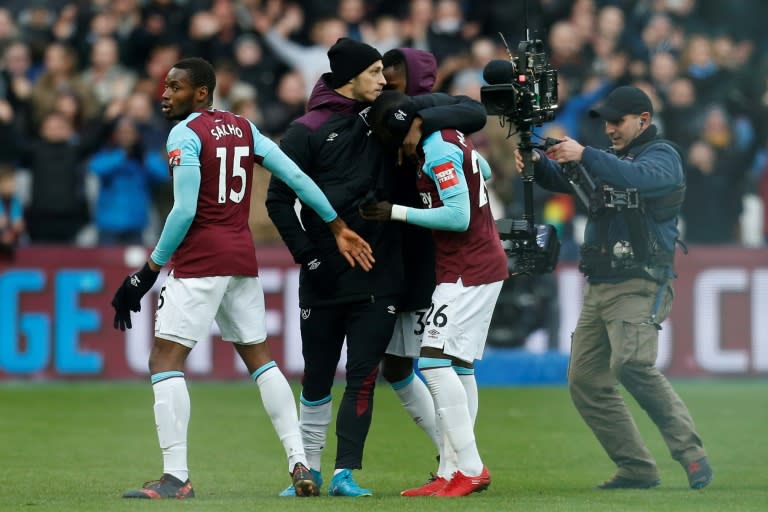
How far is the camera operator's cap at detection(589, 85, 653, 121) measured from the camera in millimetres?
10125

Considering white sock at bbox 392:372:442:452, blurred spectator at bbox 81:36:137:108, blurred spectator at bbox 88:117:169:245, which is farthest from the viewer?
blurred spectator at bbox 81:36:137:108

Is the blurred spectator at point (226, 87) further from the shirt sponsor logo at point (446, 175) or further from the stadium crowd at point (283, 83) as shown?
the shirt sponsor logo at point (446, 175)

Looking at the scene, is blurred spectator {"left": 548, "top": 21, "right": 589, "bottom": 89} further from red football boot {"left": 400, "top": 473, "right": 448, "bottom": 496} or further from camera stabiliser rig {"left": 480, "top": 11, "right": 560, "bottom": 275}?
red football boot {"left": 400, "top": 473, "right": 448, "bottom": 496}

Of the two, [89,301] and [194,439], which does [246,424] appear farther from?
[89,301]

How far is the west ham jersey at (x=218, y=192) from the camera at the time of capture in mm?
8977

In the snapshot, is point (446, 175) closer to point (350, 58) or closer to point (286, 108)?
point (350, 58)

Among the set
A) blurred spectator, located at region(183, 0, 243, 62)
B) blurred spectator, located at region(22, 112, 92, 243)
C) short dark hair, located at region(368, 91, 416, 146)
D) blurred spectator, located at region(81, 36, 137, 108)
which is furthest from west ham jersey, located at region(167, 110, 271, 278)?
blurred spectator, located at region(183, 0, 243, 62)

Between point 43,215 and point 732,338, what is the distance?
7180mm

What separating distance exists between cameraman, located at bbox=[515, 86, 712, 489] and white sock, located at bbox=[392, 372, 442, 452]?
38.3 inches

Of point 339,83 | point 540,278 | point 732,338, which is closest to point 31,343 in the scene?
point 540,278

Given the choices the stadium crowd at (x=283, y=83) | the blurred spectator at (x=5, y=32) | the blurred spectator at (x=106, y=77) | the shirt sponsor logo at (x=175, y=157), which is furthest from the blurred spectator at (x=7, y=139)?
the shirt sponsor logo at (x=175, y=157)

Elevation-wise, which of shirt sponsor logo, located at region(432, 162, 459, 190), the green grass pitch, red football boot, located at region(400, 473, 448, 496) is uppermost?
shirt sponsor logo, located at region(432, 162, 459, 190)

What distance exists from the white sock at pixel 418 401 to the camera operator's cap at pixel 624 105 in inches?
76.2

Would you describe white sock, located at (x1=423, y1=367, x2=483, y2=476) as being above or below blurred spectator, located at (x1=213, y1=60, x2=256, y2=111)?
below
